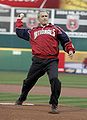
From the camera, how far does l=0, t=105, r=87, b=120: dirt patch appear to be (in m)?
7.61

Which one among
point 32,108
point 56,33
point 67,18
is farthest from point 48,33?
point 67,18

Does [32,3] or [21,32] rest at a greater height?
[21,32]

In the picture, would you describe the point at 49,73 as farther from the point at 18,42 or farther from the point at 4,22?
the point at 4,22

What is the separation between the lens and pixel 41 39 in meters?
8.53

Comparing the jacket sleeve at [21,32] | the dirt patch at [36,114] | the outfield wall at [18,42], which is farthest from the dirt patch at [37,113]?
the outfield wall at [18,42]

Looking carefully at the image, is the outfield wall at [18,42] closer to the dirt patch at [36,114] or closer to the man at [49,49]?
the dirt patch at [36,114]

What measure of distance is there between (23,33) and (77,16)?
18.9m

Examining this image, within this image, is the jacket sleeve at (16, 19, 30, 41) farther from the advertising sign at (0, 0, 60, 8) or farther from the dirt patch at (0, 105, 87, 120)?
the advertising sign at (0, 0, 60, 8)

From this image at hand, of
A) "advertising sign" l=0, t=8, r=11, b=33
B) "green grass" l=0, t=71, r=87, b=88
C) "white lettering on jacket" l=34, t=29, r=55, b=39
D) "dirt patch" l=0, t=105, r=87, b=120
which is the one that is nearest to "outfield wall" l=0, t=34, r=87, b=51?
"advertising sign" l=0, t=8, r=11, b=33

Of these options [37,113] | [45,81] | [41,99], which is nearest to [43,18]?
[37,113]

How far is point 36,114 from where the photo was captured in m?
7.94

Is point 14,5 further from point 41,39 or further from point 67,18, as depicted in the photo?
point 41,39

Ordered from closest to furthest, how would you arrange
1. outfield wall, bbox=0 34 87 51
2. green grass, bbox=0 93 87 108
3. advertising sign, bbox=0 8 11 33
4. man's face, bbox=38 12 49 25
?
man's face, bbox=38 12 49 25
green grass, bbox=0 93 87 108
outfield wall, bbox=0 34 87 51
advertising sign, bbox=0 8 11 33

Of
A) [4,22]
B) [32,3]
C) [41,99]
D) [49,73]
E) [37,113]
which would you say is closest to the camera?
[37,113]
